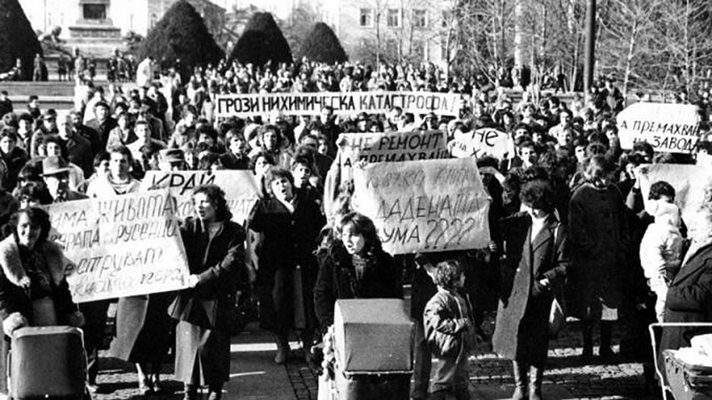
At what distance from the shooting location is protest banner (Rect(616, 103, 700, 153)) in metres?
14.0

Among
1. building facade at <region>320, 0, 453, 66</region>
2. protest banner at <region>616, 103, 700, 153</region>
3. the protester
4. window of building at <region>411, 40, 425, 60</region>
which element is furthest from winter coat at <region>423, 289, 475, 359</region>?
window of building at <region>411, 40, 425, 60</region>

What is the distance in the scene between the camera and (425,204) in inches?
372

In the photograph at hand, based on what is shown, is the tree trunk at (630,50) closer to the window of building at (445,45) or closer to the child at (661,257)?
the window of building at (445,45)

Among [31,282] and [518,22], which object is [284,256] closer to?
[31,282]

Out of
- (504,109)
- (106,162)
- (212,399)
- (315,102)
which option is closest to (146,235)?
(212,399)

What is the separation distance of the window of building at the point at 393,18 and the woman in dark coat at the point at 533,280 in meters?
65.8

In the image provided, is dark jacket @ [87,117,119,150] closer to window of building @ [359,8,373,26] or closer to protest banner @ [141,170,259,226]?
protest banner @ [141,170,259,226]

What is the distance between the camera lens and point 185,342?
8766mm

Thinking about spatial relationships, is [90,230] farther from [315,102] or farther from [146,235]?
[315,102]

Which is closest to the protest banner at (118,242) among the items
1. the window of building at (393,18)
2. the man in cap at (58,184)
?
the man in cap at (58,184)

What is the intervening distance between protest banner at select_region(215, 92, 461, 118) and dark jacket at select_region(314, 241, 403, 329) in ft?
24.3

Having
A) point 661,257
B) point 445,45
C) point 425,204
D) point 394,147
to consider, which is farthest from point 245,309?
point 445,45

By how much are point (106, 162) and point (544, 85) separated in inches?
1185

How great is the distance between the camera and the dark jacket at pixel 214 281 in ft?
28.6
